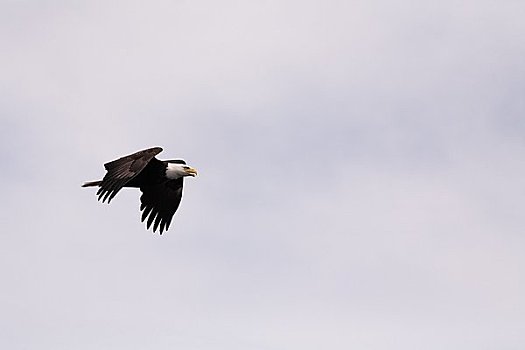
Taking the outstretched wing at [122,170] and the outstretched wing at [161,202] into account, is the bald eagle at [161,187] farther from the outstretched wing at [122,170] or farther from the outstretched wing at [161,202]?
the outstretched wing at [122,170]

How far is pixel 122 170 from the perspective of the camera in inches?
1261

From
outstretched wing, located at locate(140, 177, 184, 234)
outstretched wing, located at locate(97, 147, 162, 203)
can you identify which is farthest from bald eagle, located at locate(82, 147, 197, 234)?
outstretched wing, located at locate(97, 147, 162, 203)

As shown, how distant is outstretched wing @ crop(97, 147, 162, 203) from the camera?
101 feet

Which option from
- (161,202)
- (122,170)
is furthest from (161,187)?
(122,170)

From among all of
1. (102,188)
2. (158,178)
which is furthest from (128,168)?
(158,178)

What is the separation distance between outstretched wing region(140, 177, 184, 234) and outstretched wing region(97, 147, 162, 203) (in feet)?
10.8

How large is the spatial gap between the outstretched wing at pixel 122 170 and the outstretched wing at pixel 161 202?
3.28 m

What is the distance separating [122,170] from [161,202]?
4.68 m

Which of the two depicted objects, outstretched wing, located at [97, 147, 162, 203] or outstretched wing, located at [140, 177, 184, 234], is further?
outstretched wing, located at [140, 177, 184, 234]

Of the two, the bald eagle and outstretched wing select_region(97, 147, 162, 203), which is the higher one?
the bald eagle

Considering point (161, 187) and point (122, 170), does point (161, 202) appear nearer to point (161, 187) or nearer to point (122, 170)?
point (161, 187)

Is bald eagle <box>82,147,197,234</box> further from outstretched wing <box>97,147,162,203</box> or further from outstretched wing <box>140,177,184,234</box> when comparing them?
outstretched wing <box>97,147,162,203</box>

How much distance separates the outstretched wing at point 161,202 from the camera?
36.3 metres

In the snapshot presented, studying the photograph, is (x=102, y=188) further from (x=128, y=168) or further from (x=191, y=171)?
(x=191, y=171)
